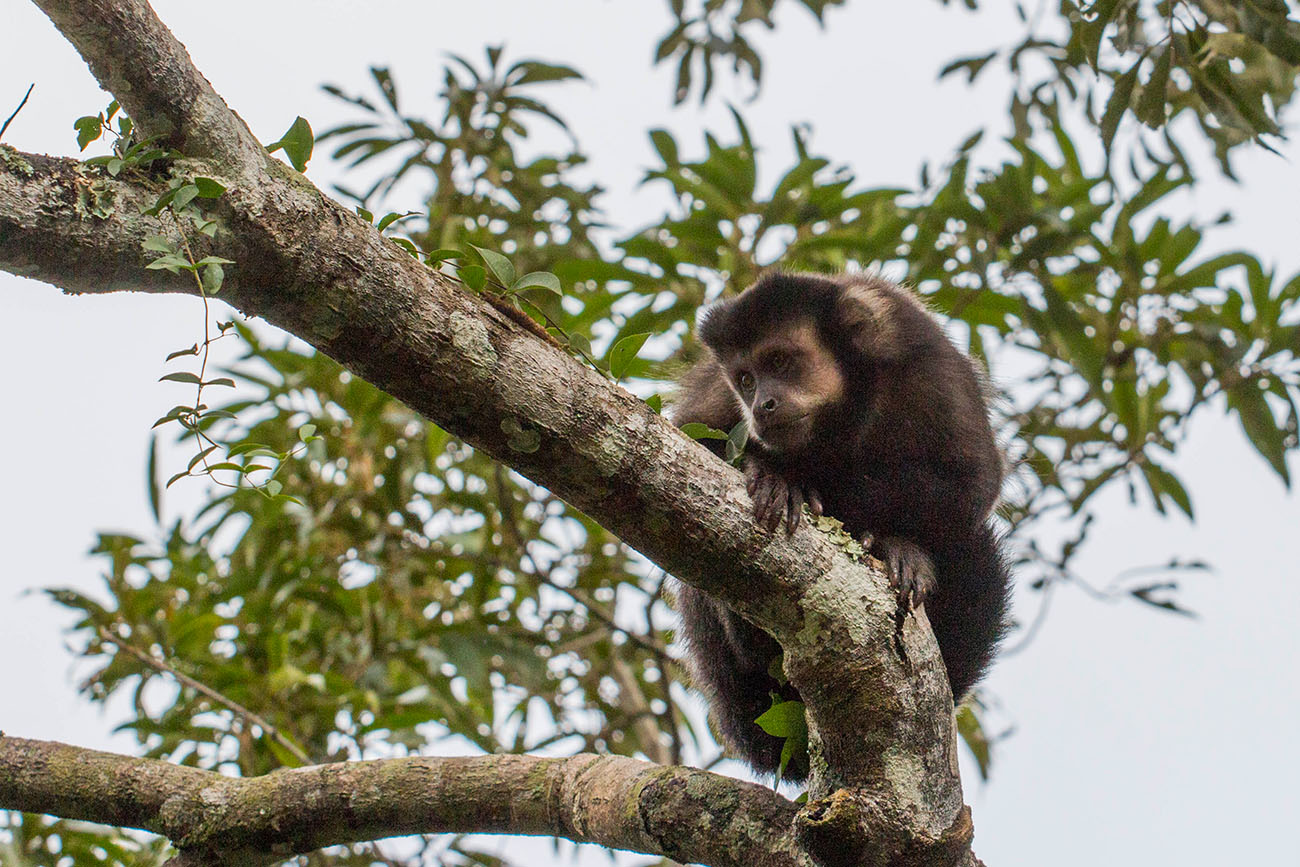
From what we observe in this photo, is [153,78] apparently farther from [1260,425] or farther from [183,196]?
[1260,425]

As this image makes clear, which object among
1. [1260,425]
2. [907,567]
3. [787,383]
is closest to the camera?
[907,567]

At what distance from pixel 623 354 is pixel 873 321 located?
177 cm

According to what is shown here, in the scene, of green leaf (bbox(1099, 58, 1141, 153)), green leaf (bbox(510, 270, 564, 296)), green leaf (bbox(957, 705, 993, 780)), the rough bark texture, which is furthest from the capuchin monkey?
green leaf (bbox(957, 705, 993, 780))

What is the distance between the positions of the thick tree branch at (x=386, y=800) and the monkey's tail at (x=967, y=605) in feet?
2.99

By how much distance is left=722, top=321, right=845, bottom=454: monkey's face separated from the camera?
368 centimetres

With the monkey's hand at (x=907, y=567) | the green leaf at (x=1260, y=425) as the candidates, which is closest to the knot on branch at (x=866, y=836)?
the monkey's hand at (x=907, y=567)

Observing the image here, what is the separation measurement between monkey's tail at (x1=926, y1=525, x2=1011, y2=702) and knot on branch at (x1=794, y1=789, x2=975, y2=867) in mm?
873

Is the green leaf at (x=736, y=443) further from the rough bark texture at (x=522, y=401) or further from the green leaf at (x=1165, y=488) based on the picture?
the green leaf at (x=1165, y=488)

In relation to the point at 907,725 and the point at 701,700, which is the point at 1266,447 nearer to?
the point at 701,700

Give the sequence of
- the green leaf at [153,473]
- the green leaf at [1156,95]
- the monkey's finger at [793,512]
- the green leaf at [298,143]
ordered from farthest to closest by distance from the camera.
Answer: the green leaf at [153,473] → the green leaf at [1156,95] → the monkey's finger at [793,512] → the green leaf at [298,143]

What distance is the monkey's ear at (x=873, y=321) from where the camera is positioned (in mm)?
3975

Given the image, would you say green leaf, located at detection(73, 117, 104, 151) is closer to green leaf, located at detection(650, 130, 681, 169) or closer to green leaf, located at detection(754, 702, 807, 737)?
green leaf, located at detection(754, 702, 807, 737)

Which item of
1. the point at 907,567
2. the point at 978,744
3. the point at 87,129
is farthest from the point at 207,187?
the point at 978,744

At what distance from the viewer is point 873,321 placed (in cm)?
405
